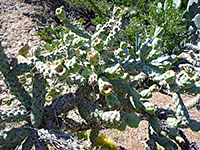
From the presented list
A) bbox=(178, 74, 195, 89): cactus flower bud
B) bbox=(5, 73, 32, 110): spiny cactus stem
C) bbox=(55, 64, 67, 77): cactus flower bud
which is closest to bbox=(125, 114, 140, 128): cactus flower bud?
bbox=(178, 74, 195, 89): cactus flower bud

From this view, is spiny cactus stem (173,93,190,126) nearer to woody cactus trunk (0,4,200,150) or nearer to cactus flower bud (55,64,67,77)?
woody cactus trunk (0,4,200,150)

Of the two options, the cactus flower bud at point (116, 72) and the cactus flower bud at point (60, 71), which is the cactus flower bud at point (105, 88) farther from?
the cactus flower bud at point (60, 71)

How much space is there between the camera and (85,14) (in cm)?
560

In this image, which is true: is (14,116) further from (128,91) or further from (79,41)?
(128,91)

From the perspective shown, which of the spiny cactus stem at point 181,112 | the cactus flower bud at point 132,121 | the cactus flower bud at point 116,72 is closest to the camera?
the cactus flower bud at point 116,72

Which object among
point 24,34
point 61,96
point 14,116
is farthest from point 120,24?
point 24,34

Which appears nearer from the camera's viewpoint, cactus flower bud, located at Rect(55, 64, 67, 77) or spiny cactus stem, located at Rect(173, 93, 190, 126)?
cactus flower bud, located at Rect(55, 64, 67, 77)

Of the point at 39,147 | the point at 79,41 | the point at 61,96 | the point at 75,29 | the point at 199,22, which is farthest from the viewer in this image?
the point at 199,22

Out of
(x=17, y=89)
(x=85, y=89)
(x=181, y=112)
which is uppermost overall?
(x=17, y=89)

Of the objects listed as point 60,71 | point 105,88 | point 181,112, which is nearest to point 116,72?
point 105,88

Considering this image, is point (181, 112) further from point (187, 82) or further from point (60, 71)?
point (60, 71)

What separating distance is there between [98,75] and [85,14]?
15.5 ft

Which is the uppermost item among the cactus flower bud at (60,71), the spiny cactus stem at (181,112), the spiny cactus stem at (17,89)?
the cactus flower bud at (60,71)

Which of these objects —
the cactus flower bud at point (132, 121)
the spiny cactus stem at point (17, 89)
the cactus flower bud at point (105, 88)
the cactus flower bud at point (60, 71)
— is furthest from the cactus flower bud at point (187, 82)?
the spiny cactus stem at point (17, 89)
